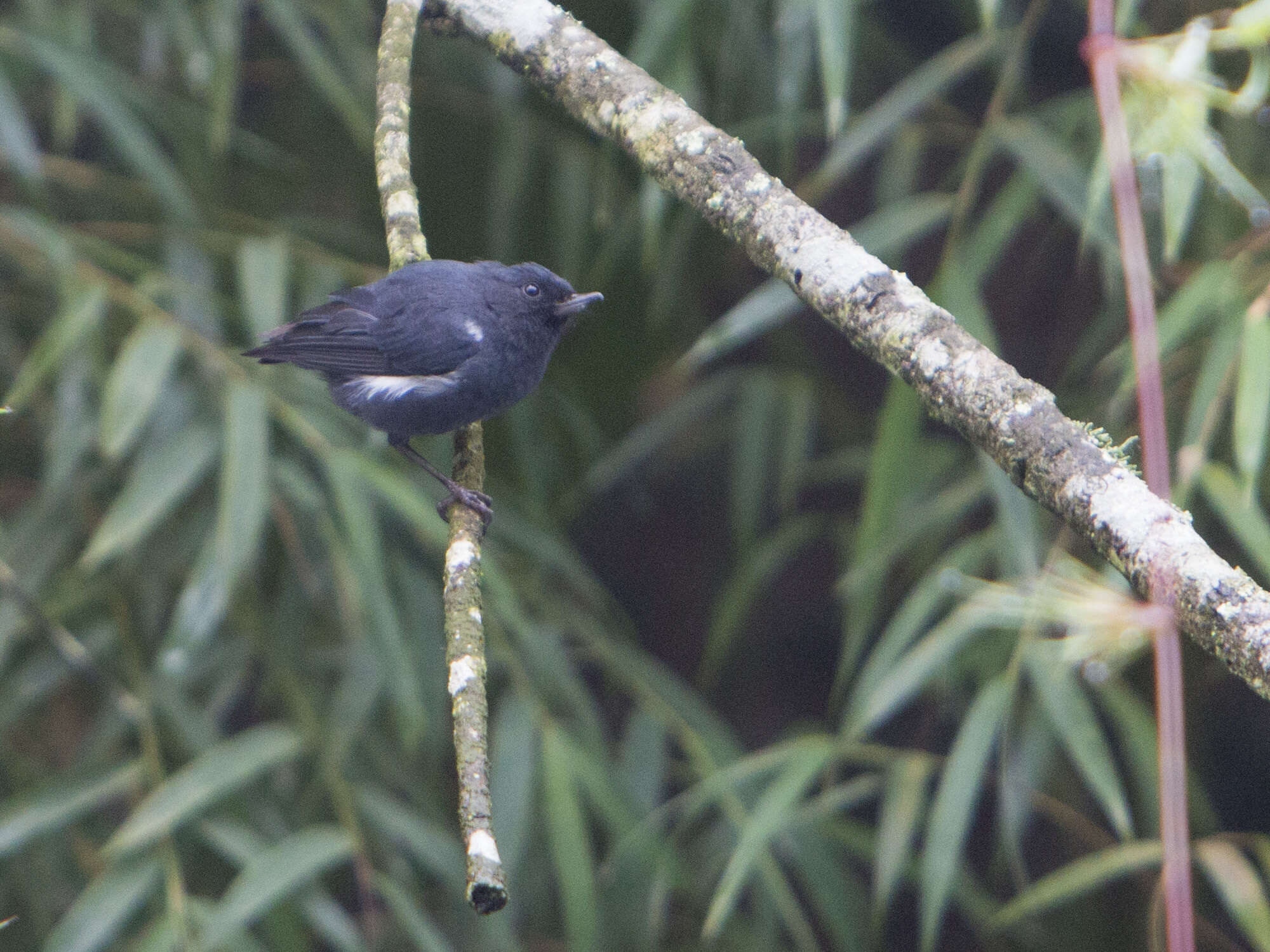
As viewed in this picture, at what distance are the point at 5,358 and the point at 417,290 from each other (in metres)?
1.53

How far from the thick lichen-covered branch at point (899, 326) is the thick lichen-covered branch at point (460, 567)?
122 mm

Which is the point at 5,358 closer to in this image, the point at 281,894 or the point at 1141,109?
the point at 281,894

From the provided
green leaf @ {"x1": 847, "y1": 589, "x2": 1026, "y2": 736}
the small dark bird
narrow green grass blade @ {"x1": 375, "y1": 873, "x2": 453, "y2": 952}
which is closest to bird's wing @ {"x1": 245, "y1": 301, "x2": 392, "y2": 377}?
the small dark bird

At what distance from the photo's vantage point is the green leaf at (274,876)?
2213mm

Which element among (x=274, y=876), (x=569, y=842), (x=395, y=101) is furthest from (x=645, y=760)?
(x=395, y=101)

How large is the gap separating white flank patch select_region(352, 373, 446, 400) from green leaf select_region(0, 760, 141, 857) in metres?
0.98

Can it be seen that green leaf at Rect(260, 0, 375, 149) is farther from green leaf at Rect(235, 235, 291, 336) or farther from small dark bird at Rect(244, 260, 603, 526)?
small dark bird at Rect(244, 260, 603, 526)

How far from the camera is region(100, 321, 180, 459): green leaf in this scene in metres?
2.34

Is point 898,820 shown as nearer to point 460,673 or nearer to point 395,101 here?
point 460,673

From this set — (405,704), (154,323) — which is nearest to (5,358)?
(154,323)

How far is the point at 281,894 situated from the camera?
2.28m

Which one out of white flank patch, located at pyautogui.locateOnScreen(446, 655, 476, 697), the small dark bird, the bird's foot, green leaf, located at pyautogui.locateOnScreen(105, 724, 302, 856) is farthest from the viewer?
green leaf, located at pyautogui.locateOnScreen(105, 724, 302, 856)

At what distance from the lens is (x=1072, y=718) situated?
2336 millimetres

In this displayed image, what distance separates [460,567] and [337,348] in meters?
0.91
